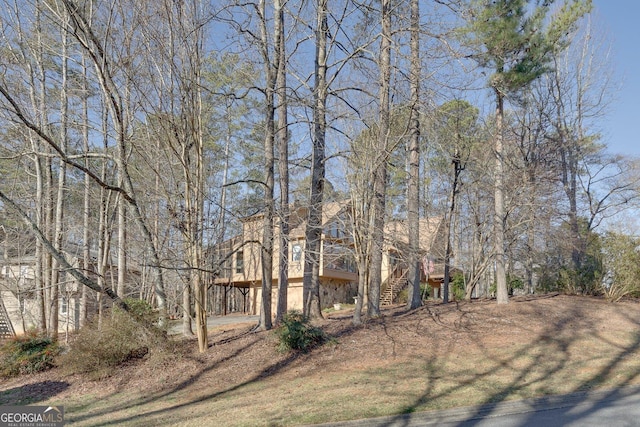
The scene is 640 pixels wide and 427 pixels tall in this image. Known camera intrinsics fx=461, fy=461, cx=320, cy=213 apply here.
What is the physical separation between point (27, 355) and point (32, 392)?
196 cm

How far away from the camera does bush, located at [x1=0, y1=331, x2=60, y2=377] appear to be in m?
10.8

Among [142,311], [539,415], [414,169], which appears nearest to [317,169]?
[414,169]

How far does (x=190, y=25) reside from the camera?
9.67 m

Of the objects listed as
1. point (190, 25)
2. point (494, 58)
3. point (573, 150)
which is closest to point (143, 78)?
point (190, 25)

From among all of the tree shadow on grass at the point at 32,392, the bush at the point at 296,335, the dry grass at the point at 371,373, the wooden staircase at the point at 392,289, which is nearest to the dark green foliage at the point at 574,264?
the dry grass at the point at 371,373

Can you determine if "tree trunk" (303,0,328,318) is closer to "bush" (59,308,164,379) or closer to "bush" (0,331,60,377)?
"bush" (59,308,164,379)

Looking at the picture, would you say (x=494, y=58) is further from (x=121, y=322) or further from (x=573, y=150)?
(x=121, y=322)

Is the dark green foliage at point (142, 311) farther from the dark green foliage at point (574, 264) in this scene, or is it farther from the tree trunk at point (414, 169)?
the dark green foliage at point (574, 264)

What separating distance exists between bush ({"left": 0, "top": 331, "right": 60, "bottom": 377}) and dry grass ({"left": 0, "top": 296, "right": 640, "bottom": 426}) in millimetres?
519

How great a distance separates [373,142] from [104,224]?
778cm

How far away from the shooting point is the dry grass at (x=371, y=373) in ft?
21.7

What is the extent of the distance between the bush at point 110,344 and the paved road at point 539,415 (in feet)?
20.0

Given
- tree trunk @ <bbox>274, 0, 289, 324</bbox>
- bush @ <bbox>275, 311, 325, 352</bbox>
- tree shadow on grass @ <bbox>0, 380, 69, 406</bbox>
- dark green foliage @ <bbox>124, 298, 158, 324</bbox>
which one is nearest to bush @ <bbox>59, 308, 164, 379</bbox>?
dark green foliage @ <bbox>124, 298, 158, 324</bbox>

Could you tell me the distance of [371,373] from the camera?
815 cm
